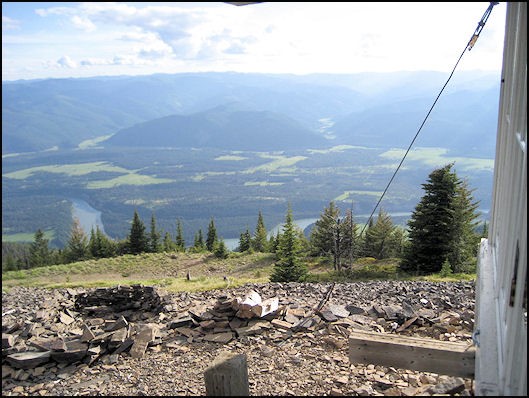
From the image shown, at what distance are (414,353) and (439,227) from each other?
24161 millimetres

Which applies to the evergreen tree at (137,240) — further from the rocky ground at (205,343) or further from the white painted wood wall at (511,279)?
the white painted wood wall at (511,279)

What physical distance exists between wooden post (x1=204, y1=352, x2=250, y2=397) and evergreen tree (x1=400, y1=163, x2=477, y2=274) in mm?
24191

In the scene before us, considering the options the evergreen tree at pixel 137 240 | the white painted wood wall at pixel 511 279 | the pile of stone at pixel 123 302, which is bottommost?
the evergreen tree at pixel 137 240

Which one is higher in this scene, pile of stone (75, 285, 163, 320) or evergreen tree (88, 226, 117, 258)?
pile of stone (75, 285, 163, 320)

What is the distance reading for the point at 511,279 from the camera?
313cm

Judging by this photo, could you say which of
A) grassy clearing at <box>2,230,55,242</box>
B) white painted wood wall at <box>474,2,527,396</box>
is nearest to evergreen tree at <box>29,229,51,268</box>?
white painted wood wall at <box>474,2,527,396</box>

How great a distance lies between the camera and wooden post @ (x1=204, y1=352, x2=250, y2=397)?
394 centimetres

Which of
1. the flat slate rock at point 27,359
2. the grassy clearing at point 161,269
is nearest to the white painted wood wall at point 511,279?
the flat slate rock at point 27,359

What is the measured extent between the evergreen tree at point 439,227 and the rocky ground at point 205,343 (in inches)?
642

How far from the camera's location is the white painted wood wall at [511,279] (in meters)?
2.71

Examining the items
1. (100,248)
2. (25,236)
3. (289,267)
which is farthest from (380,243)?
(25,236)

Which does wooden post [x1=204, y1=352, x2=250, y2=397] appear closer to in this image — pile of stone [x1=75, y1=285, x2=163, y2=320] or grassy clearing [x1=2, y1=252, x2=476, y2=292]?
pile of stone [x1=75, y1=285, x2=163, y2=320]

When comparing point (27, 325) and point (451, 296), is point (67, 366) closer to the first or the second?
point (27, 325)

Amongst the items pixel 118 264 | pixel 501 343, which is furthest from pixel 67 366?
pixel 118 264
